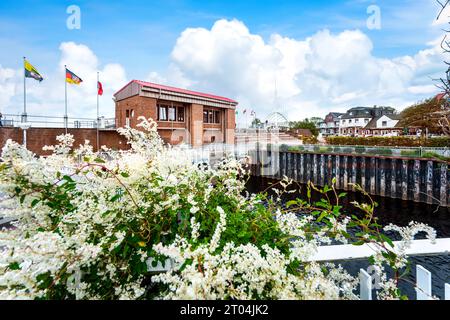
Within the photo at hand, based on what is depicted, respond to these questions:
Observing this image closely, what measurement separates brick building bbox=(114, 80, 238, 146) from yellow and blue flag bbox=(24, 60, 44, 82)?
6270mm

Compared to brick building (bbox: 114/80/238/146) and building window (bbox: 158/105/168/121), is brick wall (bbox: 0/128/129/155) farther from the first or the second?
building window (bbox: 158/105/168/121)

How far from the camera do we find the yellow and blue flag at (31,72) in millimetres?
18312

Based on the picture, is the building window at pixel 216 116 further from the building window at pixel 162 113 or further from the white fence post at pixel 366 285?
the white fence post at pixel 366 285

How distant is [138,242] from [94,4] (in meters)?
2.70

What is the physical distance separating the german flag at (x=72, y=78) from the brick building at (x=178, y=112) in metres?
3.77

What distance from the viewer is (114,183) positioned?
1.65 meters

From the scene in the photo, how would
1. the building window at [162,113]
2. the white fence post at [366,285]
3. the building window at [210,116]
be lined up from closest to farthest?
the white fence post at [366,285], the building window at [162,113], the building window at [210,116]

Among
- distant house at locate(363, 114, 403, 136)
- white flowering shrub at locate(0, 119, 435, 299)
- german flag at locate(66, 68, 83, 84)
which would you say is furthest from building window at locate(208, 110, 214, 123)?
distant house at locate(363, 114, 403, 136)

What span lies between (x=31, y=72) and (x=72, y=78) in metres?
2.53

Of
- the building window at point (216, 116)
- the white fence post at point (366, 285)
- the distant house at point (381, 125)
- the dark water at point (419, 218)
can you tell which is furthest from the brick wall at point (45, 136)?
the distant house at point (381, 125)

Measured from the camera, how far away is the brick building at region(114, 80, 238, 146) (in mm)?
21281

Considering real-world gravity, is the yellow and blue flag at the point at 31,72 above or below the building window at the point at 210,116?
above
